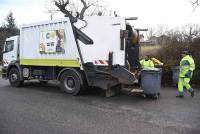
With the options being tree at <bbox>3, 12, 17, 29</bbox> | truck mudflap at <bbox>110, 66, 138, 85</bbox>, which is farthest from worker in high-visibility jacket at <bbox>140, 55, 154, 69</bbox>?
tree at <bbox>3, 12, 17, 29</bbox>

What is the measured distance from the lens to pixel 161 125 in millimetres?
5336

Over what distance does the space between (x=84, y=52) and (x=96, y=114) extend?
9.47 feet

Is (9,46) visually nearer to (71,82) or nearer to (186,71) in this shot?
(71,82)

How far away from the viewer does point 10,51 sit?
1101 cm

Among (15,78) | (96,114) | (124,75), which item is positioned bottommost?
(96,114)

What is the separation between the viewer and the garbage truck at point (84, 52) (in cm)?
816

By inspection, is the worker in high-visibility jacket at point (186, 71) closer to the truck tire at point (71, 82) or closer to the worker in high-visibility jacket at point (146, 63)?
the worker in high-visibility jacket at point (146, 63)

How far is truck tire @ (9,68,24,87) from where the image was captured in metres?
10.6

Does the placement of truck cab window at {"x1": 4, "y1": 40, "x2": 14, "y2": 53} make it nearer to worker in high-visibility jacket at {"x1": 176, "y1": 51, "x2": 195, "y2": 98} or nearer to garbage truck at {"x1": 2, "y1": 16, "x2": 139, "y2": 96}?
garbage truck at {"x1": 2, "y1": 16, "x2": 139, "y2": 96}

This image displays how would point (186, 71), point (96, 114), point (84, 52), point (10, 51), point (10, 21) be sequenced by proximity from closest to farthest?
1. point (96, 114)
2. point (186, 71)
3. point (84, 52)
4. point (10, 51)
5. point (10, 21)

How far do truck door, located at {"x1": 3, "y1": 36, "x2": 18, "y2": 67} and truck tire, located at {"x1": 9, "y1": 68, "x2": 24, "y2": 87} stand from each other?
1.52ft

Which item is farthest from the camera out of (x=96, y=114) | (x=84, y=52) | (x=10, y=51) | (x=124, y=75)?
(x=10, y=51)

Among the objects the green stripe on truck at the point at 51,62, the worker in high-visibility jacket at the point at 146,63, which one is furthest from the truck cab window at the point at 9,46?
the worker in high-visibility jacket at the point at 146,63

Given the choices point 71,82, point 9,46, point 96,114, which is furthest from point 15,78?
point 96,114
